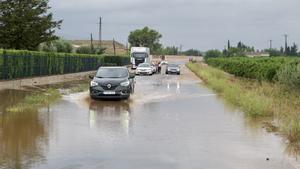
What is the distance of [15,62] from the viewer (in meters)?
33.4

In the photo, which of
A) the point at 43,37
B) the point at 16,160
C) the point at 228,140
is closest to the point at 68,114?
the point at 228,140

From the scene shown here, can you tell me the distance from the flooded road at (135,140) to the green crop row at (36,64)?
14.0 m

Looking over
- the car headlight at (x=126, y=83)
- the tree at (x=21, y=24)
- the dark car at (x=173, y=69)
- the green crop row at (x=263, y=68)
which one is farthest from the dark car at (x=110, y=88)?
the dark car at (x=173, y=69)

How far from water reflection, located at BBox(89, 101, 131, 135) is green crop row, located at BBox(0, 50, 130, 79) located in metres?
11.5

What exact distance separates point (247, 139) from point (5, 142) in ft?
17.7

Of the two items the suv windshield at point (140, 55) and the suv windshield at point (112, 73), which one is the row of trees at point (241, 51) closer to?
the suv windshield at point (140, 55)

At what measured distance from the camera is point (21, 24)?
50312 mm

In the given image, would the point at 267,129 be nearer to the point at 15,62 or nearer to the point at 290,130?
the point at 290,130

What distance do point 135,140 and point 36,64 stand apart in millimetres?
27716

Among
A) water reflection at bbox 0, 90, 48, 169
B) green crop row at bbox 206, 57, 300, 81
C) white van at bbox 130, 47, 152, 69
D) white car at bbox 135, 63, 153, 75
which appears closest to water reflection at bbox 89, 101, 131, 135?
water reflection at bbox 0, 90, 48, 169

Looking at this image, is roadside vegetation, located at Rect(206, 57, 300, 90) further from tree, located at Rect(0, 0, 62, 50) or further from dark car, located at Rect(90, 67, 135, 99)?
tree, located at Rect(0, 0, 62, 50)

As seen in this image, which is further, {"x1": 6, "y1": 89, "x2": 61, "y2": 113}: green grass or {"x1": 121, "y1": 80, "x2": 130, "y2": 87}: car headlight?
{"x1": 121, "y1": 80, "x2": 130, "y2": 87}: car headlight

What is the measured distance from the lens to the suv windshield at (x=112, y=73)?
24.9 meters

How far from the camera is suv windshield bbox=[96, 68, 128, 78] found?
24938mm
